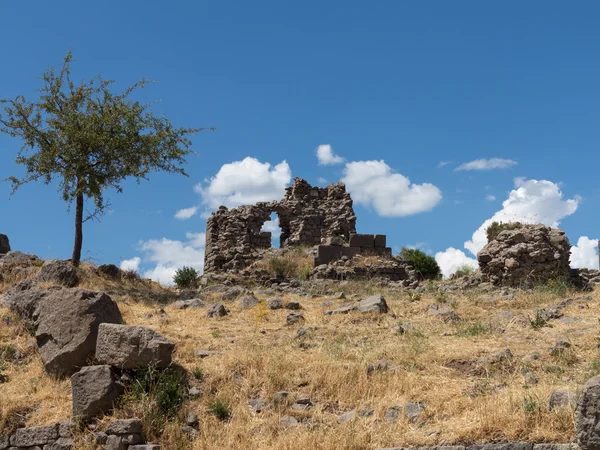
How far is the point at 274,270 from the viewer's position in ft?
68.4

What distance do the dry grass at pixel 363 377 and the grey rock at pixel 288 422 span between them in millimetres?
78

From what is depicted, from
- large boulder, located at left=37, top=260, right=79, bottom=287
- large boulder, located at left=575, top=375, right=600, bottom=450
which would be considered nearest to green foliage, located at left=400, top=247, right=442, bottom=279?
large boulder, located at left=37, top=260, right=79, bottom=287

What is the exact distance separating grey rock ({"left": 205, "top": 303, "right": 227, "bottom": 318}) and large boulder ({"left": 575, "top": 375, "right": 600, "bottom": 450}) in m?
8.44

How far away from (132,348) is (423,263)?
14536 mm

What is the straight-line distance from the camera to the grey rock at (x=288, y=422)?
26.3 ft

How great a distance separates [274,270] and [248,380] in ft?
38.2

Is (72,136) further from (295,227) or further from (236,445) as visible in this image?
(236,445)

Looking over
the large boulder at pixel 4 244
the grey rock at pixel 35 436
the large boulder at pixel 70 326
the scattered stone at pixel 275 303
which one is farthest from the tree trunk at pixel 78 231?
the grey rock at pixel 35 436

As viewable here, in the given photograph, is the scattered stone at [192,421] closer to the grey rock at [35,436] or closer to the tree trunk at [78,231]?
the grey rock at [35,436]

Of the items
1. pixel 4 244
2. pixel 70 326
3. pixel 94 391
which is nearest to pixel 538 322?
pixel 94 391

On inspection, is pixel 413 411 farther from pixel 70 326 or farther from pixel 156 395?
pixel 70 326

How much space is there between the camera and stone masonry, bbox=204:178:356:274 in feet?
80.4

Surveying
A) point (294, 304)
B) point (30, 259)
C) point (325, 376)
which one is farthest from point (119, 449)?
point (30, 259)

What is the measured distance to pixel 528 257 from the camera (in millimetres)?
16000
